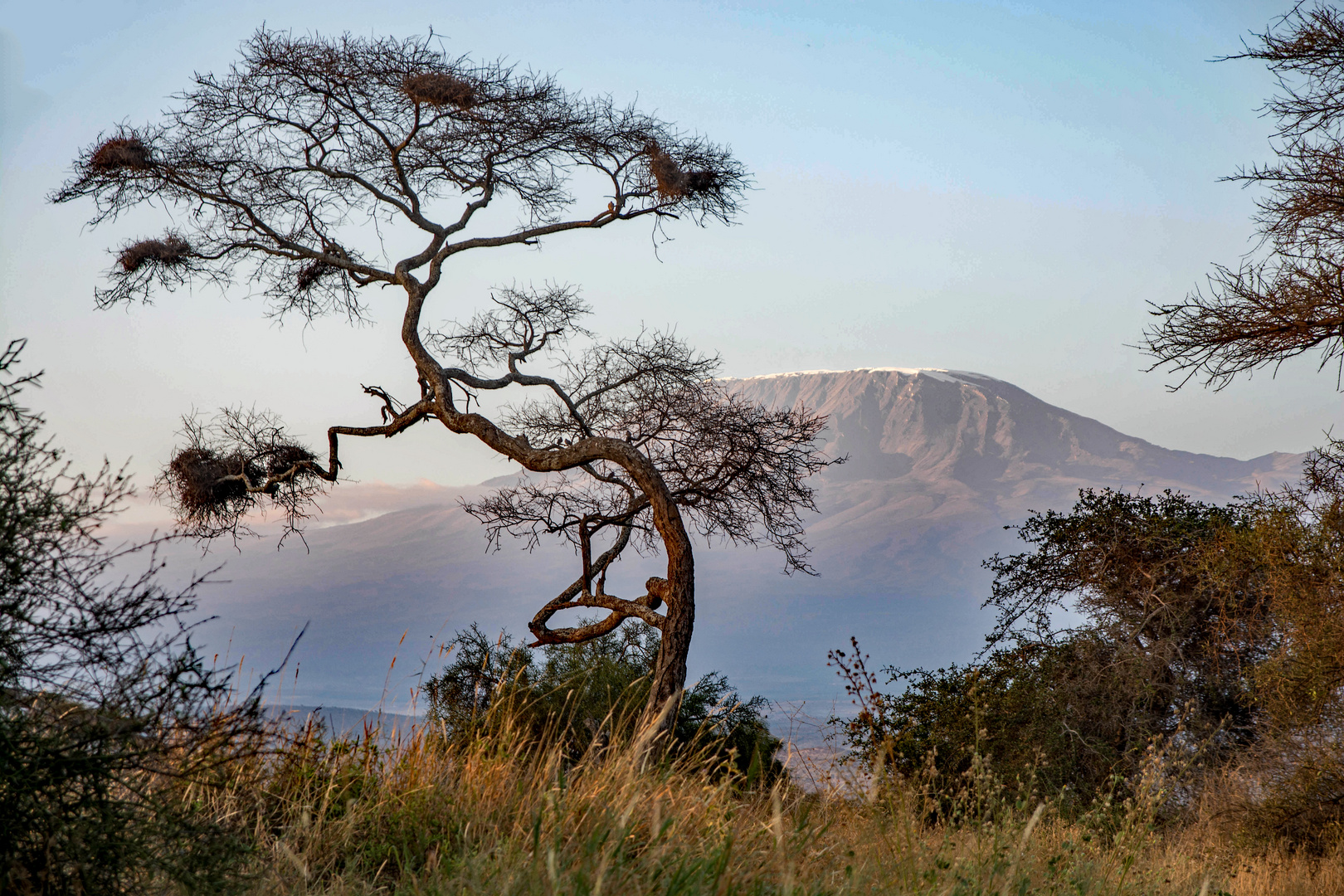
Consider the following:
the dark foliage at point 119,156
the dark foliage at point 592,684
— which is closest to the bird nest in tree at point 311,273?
the dark foliage at point 119,156

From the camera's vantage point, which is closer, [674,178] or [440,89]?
[440,89]

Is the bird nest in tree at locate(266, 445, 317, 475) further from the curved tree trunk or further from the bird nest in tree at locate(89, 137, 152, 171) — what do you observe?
the curved tree trunk

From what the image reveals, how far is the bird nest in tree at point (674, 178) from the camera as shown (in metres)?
9.52

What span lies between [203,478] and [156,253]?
2598 mm

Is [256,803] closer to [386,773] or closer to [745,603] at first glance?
[386,773]

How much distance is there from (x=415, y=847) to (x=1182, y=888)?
3.56 meters

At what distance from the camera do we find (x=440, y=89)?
28.7ft

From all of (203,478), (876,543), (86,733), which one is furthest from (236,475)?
(876,543)

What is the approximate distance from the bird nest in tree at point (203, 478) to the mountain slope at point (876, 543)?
65.4m

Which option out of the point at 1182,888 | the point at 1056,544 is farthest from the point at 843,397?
the point at 1182,888

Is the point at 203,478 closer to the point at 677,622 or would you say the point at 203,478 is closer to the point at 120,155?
the point at 120,155

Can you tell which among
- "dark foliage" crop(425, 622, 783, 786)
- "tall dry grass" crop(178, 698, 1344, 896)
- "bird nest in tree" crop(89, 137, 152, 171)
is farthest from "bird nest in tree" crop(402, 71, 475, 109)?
"tall dry grass" crop(178, 698, 1344, 896)

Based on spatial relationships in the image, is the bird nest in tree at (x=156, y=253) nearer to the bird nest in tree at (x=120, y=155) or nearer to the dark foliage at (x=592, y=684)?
the bird nest in tree at (x=120, y=155)

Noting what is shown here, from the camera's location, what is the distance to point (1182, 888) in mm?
4355
